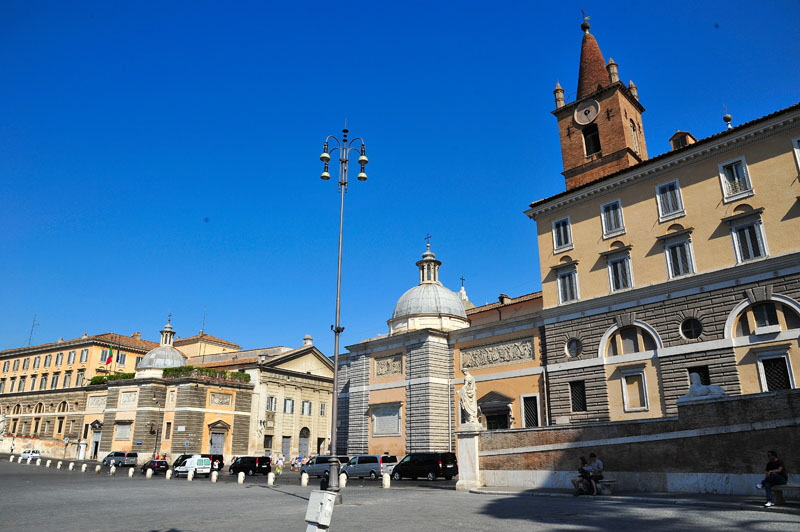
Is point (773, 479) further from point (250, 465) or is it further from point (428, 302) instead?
point (250, 465)

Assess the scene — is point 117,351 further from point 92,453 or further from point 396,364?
point 396,364

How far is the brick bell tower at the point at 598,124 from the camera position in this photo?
30.3m

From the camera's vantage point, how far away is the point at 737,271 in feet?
72.9

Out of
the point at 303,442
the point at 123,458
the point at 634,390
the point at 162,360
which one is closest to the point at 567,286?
the point at 634,390

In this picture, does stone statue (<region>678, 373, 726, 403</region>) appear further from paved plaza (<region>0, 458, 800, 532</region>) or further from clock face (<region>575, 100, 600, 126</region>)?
clock face (<region>575, 100, 600, 126</region>)

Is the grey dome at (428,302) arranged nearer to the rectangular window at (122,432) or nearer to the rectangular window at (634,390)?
the rectangular window at (634,390)

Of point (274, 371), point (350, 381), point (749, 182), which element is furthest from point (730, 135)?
point (274, 371)

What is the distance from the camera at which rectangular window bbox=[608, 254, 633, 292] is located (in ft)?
84.5

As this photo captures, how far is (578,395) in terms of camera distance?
87.1 ft

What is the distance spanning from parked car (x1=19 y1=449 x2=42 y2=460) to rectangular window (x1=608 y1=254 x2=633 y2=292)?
151 ft

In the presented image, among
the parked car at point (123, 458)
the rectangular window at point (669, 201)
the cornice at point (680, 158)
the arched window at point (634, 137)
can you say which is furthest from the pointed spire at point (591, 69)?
the parked car at point (123, 458)

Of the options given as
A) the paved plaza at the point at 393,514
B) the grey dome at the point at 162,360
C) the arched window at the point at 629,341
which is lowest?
the paved plaza at the point at 393,514

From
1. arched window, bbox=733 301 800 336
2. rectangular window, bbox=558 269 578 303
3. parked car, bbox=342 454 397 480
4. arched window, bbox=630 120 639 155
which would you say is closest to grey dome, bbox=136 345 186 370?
parked car, bbox=342 454 397 480

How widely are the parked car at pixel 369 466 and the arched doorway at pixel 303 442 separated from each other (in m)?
21.6
